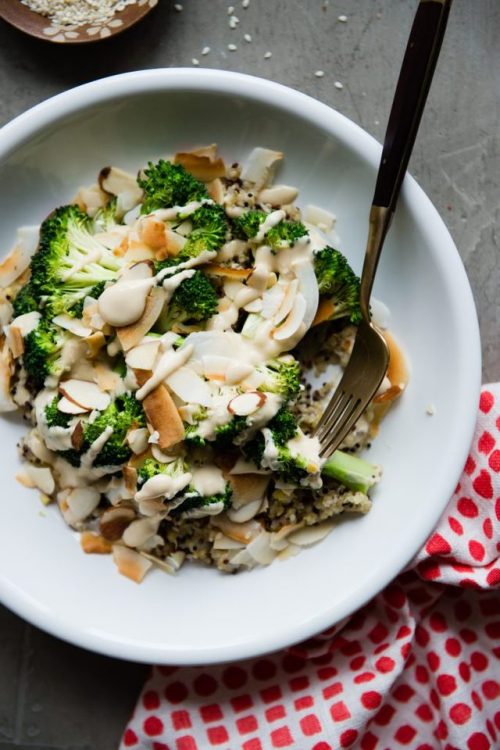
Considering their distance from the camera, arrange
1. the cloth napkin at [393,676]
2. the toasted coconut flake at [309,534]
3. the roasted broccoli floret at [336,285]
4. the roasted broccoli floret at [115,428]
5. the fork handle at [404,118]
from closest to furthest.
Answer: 1. the fork handle at [404,118]
2. the roasted broccoli floret at [115,428]
3. the roasted broccoli floret at [336,285]
4. the toasted coconut flake at [309,534]
5. the cloth napkin at [393,676]

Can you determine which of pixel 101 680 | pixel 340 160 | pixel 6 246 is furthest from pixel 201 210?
pixel 101 680

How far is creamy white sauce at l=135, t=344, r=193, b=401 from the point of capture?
1.61m

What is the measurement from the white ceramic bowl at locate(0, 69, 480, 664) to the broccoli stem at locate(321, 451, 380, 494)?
7cm

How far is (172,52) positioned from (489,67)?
84cm

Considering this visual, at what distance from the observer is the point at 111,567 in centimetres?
188

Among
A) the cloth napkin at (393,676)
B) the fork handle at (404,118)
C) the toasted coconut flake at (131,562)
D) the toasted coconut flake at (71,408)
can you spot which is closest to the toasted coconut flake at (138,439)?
the toasted coconut flake at (71,408)

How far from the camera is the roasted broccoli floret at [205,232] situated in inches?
66.5

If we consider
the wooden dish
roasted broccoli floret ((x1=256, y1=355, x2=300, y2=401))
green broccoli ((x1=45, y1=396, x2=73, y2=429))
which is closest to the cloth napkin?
roasted broccoli floret ((x1=256, y1=355, x2=300, y2=401))

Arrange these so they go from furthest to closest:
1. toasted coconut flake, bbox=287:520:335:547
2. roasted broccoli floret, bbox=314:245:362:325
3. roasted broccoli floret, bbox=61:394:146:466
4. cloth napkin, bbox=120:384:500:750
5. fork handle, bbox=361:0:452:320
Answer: cloth napkin, bbox=120:384:500:750, toasted coconut flake, bbox=287:520:335:547, roasted broccoli floret, bbox=314:245:362:325, roasted broccoli floret, bbox=61:394:146:466, fork handle, bbox=361:0:452:320

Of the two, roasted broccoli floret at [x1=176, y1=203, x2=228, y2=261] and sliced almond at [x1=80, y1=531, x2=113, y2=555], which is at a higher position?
roasted broccoli floret at [x1=176, y1=203, x2=228, y2=261]

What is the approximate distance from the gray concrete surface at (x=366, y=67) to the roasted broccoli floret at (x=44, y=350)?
2.30 ft

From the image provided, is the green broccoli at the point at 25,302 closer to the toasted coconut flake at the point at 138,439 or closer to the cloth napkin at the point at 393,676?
the toasted coconut flake at the point at 138,439

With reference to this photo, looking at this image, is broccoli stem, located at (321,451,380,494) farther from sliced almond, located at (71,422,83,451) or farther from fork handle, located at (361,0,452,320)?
sliced almond, located at (71,422,83,451)

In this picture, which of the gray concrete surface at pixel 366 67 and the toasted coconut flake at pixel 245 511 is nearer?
the toasted coconut flake at pixel 245 511
